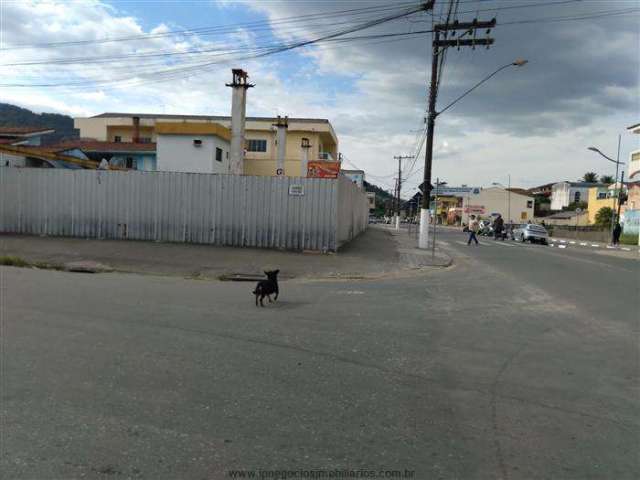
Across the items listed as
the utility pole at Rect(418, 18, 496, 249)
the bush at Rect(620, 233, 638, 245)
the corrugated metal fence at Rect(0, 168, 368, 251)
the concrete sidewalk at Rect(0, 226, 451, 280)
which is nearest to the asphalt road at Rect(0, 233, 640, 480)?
the concrete sidewalk at Rect(0, 226, 451, 280)

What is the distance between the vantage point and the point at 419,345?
6262 millimetres

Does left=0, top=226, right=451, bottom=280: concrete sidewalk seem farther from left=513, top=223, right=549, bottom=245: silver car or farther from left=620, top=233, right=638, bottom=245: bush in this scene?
left=620, top=233, right=638, bottom=245: bush

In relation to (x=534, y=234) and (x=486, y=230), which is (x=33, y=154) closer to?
(x=534, y=234)

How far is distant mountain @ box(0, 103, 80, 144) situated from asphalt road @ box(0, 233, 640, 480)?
57700 millimetres

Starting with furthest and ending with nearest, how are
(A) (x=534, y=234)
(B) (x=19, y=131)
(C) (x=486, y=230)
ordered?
(C) (x=486, y=230) → (B) (x=19, y=131) → (A) (x=534, y=234)

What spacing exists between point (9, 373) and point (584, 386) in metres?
5.54

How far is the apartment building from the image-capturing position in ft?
154

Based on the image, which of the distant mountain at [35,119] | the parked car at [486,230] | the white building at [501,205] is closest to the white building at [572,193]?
the white building at [501,205]

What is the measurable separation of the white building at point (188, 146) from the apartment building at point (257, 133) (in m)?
7.50

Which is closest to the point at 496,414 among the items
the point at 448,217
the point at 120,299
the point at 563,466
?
the point at 563,466

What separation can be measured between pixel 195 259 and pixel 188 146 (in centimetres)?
2435

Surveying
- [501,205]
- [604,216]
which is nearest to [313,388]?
[604,216]

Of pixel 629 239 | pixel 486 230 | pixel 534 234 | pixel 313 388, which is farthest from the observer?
pixel 486 230

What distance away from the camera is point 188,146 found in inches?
1469
